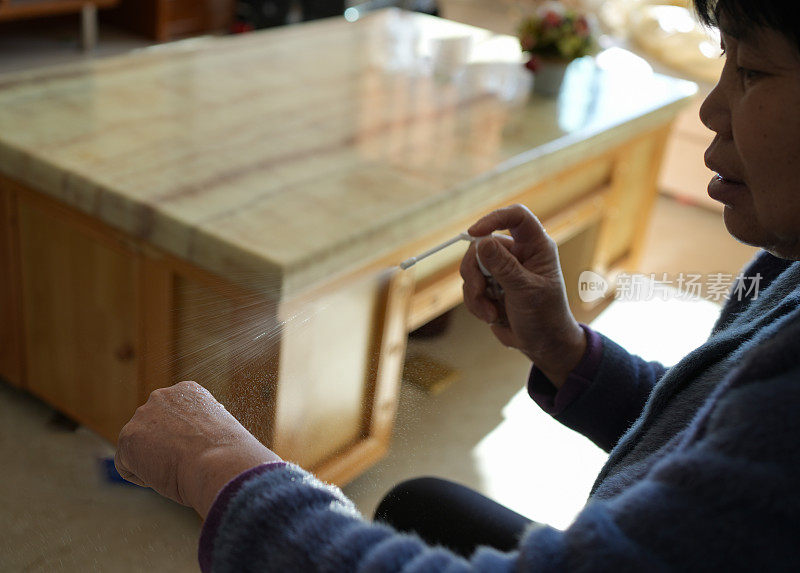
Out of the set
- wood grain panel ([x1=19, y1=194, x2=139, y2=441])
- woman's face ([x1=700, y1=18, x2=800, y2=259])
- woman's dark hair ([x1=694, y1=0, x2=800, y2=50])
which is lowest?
wood grain panel ([x1=19, y1=194, x2=139, y2=441])

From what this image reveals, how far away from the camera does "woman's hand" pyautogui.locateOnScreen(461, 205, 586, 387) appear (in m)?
0.76

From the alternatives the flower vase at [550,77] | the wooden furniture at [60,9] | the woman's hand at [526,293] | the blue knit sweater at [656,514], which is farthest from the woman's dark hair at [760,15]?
the wooden furniture at [60,9]

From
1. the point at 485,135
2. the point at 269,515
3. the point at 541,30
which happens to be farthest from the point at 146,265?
the point at 541,30

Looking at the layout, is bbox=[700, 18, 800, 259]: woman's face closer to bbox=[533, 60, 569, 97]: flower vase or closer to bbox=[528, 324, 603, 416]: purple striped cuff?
bbox=[528, 324, 603, 416]: purple striped cuff

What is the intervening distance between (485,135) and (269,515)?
1.19 metres

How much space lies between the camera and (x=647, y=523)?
17.3 inches

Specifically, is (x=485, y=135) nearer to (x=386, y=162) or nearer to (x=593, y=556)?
(x=386, y=162)

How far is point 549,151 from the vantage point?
1.54 metres

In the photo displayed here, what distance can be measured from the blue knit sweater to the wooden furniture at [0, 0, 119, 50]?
3336 millimetres

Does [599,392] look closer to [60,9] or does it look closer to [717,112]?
[717,112]

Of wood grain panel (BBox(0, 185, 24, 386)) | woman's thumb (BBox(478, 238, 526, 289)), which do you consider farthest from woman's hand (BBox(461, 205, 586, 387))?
wood grain panel (BBox(0, 185, 24, 386))

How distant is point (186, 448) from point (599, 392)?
41 cm

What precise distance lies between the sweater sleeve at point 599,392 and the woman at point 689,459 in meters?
0.15

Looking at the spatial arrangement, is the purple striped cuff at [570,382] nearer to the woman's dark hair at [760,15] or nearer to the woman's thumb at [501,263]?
the woman's thumb at [501,263]
